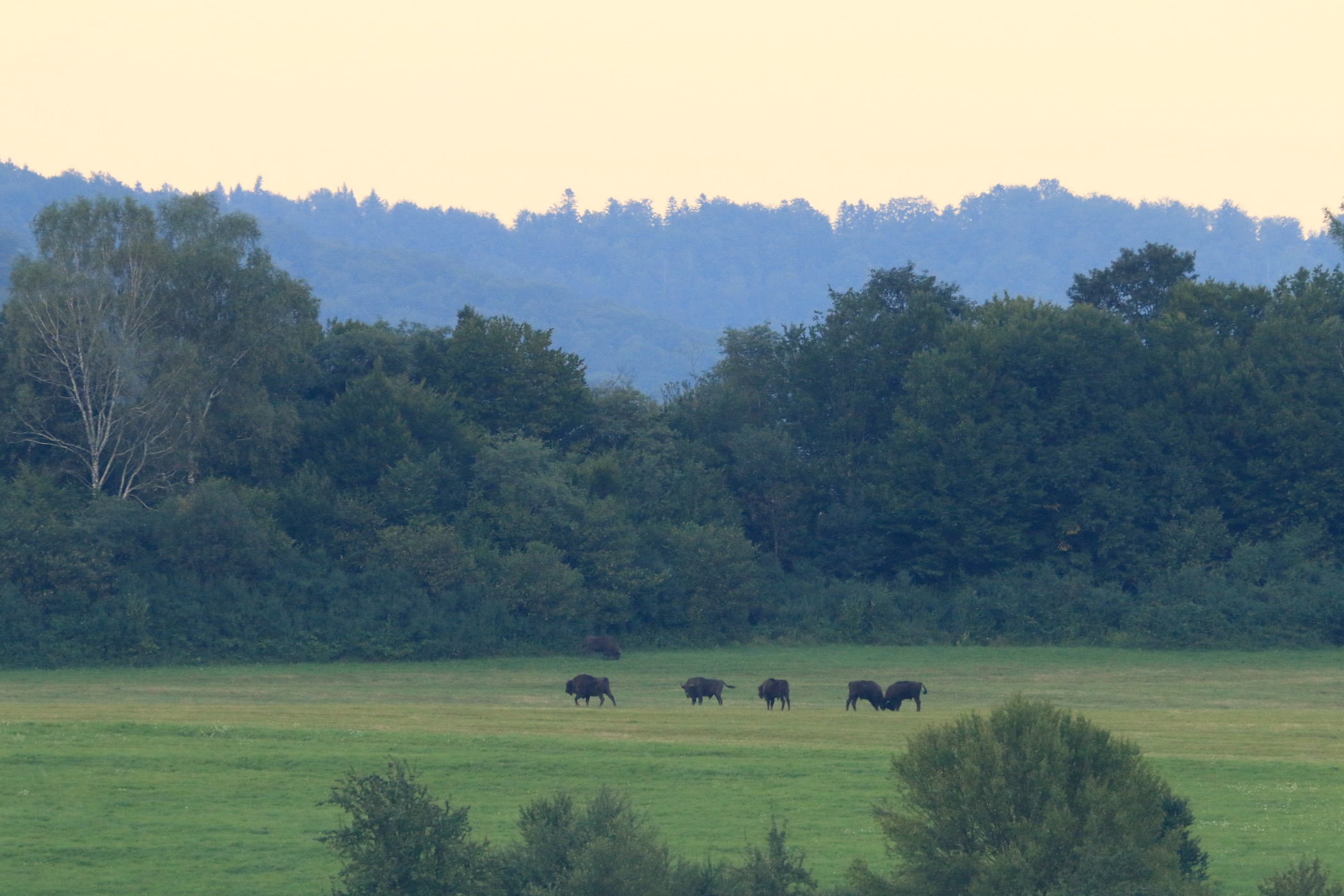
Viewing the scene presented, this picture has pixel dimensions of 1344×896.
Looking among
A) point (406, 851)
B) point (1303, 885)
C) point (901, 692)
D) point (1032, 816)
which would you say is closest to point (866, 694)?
point (901, 692)

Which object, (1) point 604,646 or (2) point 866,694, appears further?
(1) point 604,646

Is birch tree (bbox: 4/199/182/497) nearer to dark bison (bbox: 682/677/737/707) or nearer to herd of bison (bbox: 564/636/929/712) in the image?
herd of bison (bbox: 564/636/929/712)

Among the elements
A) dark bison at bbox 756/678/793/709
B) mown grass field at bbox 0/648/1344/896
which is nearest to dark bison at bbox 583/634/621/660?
mown grass field at bbox 0/648/1344/896

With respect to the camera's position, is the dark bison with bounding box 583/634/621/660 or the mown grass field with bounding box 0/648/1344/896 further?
the dark bison with bounding box 583/634/621/660

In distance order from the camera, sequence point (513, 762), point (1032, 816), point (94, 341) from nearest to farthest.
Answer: point (1032, 816) → point (513, 762) → point (94, 341)

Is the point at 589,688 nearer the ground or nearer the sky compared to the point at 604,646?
nearer the ground

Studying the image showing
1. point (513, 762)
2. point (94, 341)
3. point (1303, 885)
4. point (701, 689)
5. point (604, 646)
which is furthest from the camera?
point (94, 341)

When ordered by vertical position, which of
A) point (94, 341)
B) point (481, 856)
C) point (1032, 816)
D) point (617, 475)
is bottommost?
point (481, 856)

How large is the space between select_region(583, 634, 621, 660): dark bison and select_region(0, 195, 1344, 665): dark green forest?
4.39 feet

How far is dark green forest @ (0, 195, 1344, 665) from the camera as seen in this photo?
51.3 m

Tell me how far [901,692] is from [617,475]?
2581 centimetres

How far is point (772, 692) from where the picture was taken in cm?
3619

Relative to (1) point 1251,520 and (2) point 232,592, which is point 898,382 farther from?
(2) point 232,592

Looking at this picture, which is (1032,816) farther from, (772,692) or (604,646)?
(604,646)
